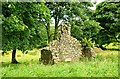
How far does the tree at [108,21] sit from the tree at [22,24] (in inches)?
383

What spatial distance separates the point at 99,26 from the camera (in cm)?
2925

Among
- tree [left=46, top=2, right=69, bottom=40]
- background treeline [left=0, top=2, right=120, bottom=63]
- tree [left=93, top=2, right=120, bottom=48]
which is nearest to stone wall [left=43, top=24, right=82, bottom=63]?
background treeline [left=0, top=2, right=120, bottom=63]

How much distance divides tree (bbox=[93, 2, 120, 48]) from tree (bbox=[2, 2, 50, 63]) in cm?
974

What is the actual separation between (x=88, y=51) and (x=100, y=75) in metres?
11.1

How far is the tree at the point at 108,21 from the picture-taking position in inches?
1106

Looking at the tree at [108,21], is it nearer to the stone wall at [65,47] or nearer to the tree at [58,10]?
the tree at [58,10]

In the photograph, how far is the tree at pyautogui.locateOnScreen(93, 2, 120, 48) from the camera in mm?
28105

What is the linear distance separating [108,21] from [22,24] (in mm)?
13751

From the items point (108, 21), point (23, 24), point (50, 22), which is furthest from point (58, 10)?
point (23, 24)

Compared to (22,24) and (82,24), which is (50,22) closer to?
(22,24)

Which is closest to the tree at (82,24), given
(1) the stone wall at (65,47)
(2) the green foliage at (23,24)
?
(1) the stone wall at (65,47)

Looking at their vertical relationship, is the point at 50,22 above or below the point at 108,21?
below

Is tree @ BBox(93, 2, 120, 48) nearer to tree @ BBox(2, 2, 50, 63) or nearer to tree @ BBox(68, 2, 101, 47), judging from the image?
tree @ BBox(68, 2, 101, 47)

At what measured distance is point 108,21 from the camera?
97.6ft
